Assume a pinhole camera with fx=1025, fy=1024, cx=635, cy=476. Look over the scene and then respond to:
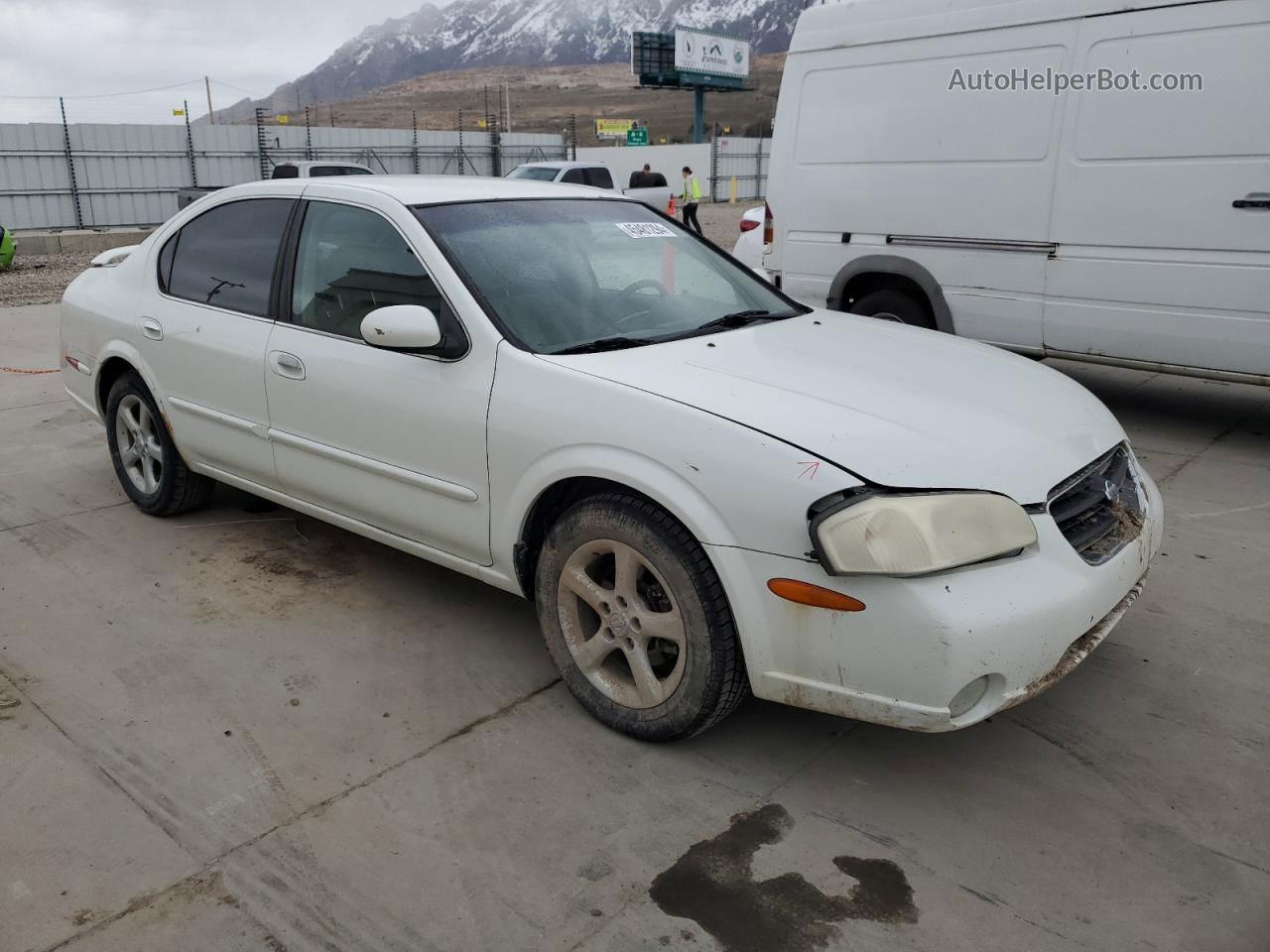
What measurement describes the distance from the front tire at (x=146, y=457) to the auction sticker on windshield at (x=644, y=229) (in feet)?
7.34

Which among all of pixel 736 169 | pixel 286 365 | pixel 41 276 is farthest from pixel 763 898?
pixel 736 169

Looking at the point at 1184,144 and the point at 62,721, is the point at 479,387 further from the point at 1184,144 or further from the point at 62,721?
the point at 1184,144

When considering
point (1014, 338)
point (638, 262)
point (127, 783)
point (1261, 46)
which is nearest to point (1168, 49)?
point (1261, 46)

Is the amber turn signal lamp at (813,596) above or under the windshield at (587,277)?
under

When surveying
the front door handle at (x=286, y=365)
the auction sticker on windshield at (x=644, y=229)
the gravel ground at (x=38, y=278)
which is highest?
the auction sticker on windshield at (x=644, y=229)

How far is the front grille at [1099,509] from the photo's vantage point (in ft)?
8.98

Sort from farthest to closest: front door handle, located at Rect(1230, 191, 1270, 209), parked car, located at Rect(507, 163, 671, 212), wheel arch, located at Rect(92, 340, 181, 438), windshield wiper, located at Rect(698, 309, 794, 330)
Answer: parked car, located at Rect(507, 163, 671, 212) < front door handle, located at Rect(1230, 191, 1270, 209) < wheel arch, located at Rect(92, 340, 181, 438) < windshield wiper, located at Rect(698, 309, 794, 330)

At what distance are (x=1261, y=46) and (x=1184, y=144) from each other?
55 centimetres

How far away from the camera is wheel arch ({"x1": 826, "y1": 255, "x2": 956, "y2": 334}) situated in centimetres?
672

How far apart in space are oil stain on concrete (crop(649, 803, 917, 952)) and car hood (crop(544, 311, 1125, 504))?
3.11ft

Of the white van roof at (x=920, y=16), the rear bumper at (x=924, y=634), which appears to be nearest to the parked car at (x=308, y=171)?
the white van roof at (x=920, y=16)

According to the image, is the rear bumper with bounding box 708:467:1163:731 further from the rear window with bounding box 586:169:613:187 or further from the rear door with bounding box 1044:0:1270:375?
the rear window with bounding box 586:169:613:187

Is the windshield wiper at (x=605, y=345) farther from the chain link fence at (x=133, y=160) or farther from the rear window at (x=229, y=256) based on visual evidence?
the chain link fence at (x=133, y=160)

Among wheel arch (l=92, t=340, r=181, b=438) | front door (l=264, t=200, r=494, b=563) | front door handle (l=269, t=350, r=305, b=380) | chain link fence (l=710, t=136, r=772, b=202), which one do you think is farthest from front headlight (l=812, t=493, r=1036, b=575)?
chain link fence (l=710, t=136, r=772, b=202)
